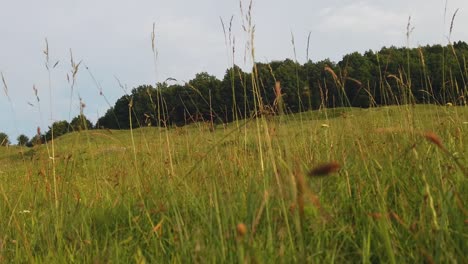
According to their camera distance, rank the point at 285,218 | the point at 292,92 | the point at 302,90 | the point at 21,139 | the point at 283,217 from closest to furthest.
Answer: the point at 285,218 < the point at 283,217 < the point at 292,92 < the point at 21,139 < the point at 302,90

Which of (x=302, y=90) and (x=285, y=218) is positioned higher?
(x=302, y=90)

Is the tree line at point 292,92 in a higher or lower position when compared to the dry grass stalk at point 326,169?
higher

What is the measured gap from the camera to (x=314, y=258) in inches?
61.2

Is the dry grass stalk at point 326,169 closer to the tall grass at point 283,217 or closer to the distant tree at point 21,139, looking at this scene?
the tall grass at point 283,217

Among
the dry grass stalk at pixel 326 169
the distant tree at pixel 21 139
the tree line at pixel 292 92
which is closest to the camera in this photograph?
the dry grass stalk at pixel 326 169

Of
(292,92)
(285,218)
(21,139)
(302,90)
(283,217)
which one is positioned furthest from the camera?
(302,90)

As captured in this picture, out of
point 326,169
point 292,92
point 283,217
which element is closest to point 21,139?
point 292,92

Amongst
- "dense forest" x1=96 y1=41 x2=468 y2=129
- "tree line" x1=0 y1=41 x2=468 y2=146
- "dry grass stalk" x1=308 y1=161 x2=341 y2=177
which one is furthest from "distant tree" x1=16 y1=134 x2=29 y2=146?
"dry grass stalk" x1=308 y1=161 x2=341 y2=177

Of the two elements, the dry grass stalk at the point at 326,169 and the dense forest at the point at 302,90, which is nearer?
the dry grass stalk at the point at 326,169

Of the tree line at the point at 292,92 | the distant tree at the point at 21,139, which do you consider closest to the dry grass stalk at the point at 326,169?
the tree line at the point at 292,92

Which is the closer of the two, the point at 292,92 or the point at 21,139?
the point at 292,92

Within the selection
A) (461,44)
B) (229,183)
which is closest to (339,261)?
(229,183)

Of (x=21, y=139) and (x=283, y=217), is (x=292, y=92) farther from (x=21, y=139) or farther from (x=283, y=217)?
(x=21, y=139)

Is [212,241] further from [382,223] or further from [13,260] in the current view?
[13,260]
